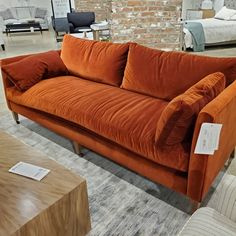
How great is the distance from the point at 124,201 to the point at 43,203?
2.28 ft

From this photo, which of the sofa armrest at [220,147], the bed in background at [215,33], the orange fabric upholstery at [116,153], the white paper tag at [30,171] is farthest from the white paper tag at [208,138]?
the bed in background at [215,33]

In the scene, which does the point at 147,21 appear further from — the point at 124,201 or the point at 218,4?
the point at 218,4

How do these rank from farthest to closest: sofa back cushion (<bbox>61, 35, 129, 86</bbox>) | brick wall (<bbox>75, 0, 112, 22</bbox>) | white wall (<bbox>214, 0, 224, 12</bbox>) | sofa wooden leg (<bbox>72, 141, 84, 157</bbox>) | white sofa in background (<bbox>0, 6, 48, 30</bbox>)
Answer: white sofa in background (<bbox>0, 6, 48, 30</bbox>) < white wall (<bbox>214, 0, 224, 12</bbox>) < brick wall (<bbox>75, 0, 112, 22</bbox>) < sofa back cushion (<bbox>61, 35, 129, 86</bbox>) < sofa wooden leg (<bbox>72, 141, 84, 157</bbox>)

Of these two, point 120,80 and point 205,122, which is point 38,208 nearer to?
point 205,122

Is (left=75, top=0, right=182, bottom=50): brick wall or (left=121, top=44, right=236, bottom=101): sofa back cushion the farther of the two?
(left=75, top=0, right=182, bottom=50): brick wall

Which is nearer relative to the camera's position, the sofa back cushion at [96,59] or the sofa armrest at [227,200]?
the sofa armrest at [227,200]

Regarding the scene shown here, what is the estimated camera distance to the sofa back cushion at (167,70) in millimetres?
1896

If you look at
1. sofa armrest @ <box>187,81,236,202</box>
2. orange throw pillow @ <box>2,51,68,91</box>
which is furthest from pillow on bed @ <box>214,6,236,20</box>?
sofa armrest @ <box>187,81,236,202</box>

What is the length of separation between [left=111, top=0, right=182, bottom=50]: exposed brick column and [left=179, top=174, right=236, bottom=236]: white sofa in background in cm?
272

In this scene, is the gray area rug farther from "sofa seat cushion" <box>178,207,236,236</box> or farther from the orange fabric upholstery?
"sofa seat cushion" <box>178,207,236,236</box>

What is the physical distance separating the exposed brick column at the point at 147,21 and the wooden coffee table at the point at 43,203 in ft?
7.95

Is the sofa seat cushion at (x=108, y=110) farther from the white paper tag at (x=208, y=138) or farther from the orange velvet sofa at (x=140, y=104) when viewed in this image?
the white paper tag at (x=208, y=138)

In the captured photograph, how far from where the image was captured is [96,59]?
8.66 ft

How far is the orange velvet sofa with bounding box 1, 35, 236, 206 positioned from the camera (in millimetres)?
1493
